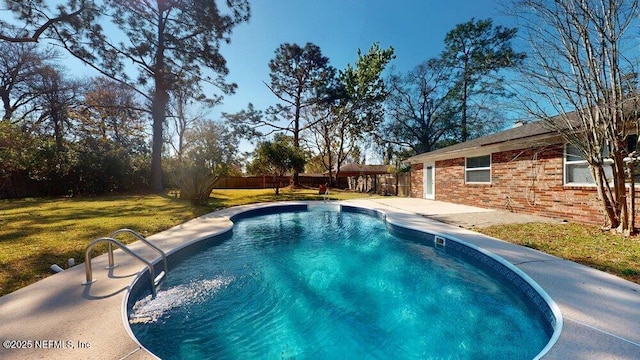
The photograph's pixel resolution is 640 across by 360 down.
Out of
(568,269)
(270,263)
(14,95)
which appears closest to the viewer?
(568,269)

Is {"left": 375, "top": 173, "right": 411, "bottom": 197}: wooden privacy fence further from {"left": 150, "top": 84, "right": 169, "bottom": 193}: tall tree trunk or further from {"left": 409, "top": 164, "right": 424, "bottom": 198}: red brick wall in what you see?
{"left": 150, "top": 84, "right": 169, "bottom": 193}: tall tree trunk

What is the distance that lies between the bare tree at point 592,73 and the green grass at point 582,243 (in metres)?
0.67

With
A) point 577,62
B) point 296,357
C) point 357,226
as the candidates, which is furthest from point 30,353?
point 577,62

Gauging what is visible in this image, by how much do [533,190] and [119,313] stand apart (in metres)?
10.5

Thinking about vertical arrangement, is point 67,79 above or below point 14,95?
above

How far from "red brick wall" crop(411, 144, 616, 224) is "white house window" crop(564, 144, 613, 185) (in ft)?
0.45

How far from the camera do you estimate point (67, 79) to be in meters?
21.2

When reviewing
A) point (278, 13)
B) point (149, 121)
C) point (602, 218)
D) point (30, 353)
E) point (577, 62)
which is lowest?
point (30, 353)

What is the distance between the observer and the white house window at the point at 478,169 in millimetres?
10031

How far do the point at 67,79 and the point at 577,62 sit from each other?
31541mm

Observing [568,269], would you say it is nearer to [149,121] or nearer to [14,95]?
[149,121]

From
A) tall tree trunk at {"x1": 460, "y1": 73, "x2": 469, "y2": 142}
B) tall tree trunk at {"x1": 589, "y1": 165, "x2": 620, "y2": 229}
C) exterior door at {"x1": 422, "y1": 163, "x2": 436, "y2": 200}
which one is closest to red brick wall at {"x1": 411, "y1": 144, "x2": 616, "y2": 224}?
tall tree trunk at {"x1": 589, "y1": 165, "x2": 620, "y2": 229}

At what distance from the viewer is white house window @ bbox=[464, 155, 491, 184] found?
10031 mm

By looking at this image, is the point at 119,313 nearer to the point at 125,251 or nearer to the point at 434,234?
the point at 125,251
